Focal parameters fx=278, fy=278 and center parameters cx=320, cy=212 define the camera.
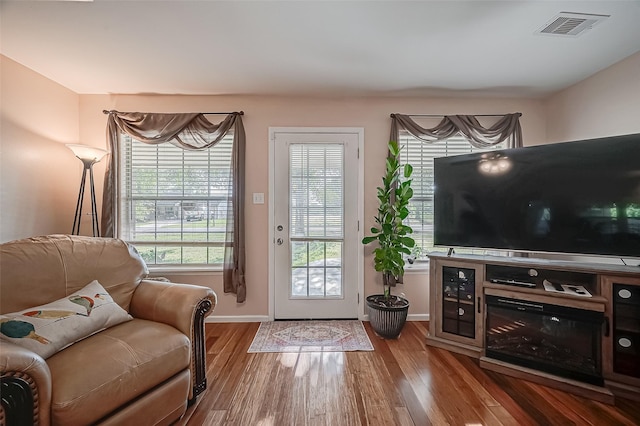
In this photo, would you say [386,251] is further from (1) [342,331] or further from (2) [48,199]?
(2) [48,199]

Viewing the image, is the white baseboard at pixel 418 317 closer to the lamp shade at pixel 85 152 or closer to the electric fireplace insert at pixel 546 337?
the electric fireplace insert at pixel 546 337

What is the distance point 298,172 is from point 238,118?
853 millimetres

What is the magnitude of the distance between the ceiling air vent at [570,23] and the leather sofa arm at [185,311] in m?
2.88

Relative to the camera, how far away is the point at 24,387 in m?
1.07

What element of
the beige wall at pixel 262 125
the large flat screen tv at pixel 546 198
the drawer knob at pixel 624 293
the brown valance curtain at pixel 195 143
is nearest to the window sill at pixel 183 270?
the beige wall at pixel 262 125

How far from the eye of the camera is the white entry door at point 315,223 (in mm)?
3025

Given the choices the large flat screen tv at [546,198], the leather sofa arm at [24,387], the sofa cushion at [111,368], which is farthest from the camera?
the large flat screen tv at [546,198]

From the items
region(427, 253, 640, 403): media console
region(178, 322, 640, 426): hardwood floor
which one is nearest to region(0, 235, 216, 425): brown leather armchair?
region(178, 322, 640, 426): hardwood floor

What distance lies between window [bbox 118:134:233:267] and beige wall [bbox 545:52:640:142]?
351cm

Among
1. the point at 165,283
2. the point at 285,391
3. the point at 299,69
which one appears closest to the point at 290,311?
the point at 285,391

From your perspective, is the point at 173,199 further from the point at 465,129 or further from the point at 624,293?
the point at 624,293

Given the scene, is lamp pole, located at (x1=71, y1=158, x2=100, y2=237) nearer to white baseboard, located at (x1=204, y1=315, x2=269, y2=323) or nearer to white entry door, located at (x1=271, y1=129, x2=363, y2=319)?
white baseboard, located at (x1=204, y1=315, x2=269, y2=323)

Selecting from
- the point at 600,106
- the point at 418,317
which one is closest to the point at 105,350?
the point at 418,317

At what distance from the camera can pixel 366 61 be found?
231 centimetres
